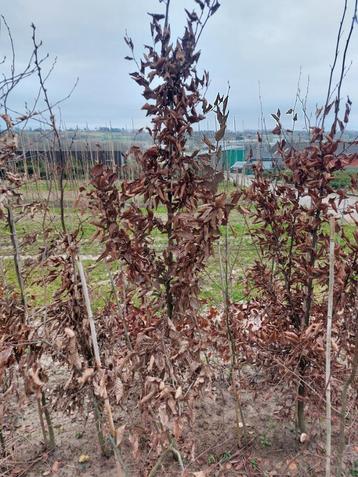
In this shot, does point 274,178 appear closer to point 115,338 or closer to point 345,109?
point 345,109

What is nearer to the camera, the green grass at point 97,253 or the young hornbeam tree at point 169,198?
the young hornbeam tree at point 169,198

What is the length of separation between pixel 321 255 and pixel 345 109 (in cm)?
80

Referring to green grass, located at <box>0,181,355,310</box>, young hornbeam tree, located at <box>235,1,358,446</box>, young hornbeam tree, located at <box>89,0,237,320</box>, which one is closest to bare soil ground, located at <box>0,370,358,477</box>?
young hornbeam tree, located at <box>235,1,358,446</box>

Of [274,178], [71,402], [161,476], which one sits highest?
[274,178]

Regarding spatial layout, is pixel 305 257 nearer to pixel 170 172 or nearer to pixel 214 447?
pixel 170 172

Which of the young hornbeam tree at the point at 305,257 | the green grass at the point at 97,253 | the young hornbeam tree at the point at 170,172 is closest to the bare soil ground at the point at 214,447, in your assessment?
the young hornbeam tree at the point at 305,257

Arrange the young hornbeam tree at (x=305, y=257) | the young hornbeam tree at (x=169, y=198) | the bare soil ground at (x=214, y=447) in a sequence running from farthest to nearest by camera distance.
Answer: the bare soil ground at (x=214, y=447)
the young hornbeam tree at (x=305, y=257)
the young hornbeam tree at (x=169, y=198)

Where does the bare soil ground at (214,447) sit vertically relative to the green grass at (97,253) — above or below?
below

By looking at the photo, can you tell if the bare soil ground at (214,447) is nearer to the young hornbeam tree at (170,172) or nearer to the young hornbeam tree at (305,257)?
the young hornbeam tree at (305,257)

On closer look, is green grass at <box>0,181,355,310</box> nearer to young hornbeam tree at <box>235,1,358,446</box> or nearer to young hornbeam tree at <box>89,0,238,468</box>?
young hornbeam tree at <box>89,0,238,468</box>

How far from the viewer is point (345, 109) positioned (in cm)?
193

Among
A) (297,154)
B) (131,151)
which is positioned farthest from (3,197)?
(297,154)

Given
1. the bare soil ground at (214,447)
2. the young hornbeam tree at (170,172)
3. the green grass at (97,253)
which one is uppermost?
the young hornbeam tree at (170,172)

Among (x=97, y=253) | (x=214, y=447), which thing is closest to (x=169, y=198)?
(x=214, y=447)
